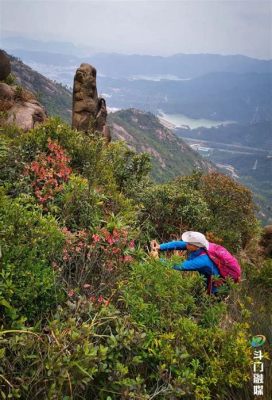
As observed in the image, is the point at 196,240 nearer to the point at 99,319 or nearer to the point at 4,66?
the point at 99,319

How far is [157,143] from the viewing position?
141 m

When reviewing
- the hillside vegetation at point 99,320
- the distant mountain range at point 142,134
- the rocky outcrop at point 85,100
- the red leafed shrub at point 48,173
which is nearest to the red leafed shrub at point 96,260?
the hillside vegetation at point 99,320

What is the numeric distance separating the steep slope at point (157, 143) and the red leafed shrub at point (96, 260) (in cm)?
9777

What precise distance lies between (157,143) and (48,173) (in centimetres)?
13658

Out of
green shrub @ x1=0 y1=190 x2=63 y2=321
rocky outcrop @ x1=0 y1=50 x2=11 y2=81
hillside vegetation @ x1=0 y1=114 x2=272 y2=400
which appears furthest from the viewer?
rocky outcrop @ x1=0 y1=50 x2=11 y2=81

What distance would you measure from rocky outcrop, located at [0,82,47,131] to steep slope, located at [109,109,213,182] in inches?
3329

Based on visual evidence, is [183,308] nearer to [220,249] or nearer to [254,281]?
[220,249]

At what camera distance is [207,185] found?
62.8 ft

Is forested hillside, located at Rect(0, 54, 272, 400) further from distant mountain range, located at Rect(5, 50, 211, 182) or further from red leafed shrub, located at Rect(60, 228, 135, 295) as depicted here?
distant mountain range, located at Rect(5, 50, 211, 182)

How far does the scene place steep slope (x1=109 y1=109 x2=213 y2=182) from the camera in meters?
118

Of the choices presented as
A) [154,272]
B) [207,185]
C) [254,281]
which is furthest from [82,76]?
[154,272]

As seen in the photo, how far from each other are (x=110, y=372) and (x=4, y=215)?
6.77 feet

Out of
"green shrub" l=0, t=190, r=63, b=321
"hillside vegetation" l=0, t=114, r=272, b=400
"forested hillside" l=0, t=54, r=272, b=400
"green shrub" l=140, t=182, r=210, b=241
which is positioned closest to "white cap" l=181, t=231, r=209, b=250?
"forested hillside" l=0, t=54, r=272, b=400

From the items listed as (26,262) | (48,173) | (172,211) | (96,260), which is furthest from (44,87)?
(26,262)
